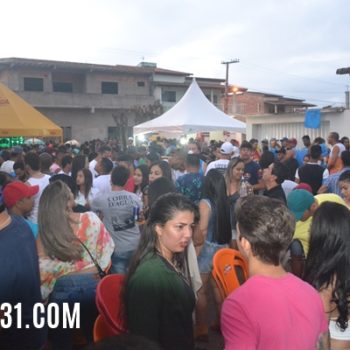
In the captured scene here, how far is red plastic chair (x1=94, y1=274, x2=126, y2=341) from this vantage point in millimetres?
2311

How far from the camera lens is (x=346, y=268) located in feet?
7.83

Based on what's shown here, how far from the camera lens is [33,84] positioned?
31531 mm

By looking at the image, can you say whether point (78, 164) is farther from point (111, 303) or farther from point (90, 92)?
point (90, 92)

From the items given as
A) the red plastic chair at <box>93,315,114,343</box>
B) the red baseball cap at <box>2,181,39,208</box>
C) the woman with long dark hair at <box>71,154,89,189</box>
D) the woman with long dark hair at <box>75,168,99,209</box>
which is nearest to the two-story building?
the woman with long dark hair at <box>71,154,89,189</box>

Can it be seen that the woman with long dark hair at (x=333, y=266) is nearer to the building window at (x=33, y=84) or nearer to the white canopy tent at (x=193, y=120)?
the white canopy tent at (x=193, y=120)

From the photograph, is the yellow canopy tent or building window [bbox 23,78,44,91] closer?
the yellow canopy tent

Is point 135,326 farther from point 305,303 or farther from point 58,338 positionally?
point 58,338

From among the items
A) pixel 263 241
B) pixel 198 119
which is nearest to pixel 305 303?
pixel 263 241

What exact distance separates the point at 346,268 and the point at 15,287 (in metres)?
1.90

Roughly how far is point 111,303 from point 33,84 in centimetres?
3179

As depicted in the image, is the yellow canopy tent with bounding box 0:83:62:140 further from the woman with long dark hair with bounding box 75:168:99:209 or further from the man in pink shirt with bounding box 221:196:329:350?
the man in pink shirt with bounding box 221:196:329:350

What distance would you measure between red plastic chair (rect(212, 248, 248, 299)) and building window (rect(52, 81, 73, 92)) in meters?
31.8

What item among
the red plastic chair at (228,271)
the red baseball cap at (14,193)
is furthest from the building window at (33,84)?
the red plastic chair at (228,271)

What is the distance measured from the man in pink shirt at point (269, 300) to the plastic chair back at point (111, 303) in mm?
737
